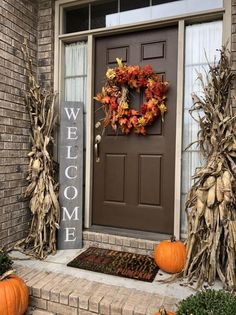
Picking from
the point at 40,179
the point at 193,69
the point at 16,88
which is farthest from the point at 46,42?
the point at 193,69

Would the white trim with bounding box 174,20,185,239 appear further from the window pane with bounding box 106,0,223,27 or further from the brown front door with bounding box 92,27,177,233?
the window pane with bounding box 106,0,223,27

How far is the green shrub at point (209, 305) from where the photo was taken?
1393 millimetres

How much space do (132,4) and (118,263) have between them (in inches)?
96.3

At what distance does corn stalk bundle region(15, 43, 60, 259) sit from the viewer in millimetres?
2578

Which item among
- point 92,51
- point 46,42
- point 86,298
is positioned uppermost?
point 46,42

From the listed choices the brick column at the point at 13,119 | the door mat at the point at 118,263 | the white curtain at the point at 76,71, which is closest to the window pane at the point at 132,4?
the white curtain at the point at 76,71

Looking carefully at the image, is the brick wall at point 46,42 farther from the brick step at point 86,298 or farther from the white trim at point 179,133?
the brick step at point 86,298

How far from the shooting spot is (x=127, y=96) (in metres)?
2.69

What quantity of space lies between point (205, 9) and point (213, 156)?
1.35 metres

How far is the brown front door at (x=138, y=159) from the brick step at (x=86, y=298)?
841mm

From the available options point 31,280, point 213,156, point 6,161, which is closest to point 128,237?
point 31,280

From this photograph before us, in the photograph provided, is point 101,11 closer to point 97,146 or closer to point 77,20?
point 77,20

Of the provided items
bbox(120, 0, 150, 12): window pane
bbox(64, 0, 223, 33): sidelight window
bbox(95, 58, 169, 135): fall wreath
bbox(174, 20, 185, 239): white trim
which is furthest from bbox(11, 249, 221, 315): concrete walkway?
bbox(120, 0, 150, 12): window pane

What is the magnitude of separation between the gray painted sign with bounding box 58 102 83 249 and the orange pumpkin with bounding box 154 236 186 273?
863 millimetres
